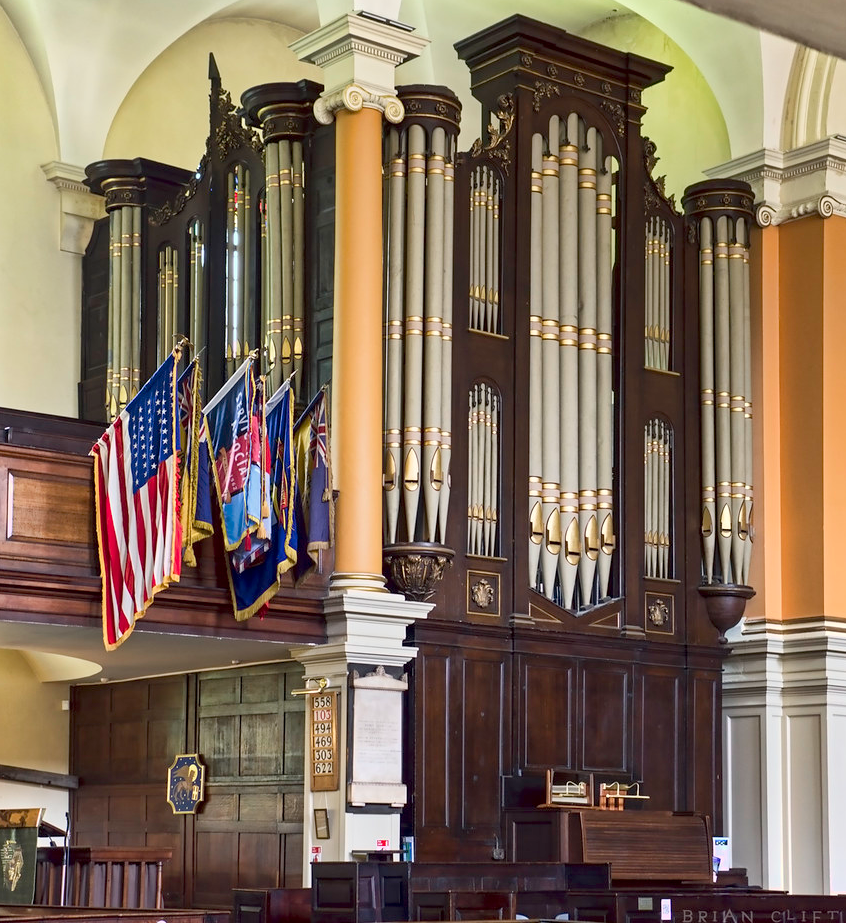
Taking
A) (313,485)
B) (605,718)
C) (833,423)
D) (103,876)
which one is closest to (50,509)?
(313,485)

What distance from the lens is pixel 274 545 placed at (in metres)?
11.9

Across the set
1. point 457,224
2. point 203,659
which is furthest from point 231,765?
point 457,224

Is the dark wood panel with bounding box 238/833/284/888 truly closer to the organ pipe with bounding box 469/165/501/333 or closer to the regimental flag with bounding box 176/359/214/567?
the regimental flag with bounding box 176/359/214/567

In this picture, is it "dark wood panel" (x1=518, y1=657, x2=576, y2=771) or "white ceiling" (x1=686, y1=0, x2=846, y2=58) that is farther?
"dark wood panel" (x1=518, y1=657, x2=576, y2=771)

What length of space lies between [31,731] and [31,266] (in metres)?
4.79

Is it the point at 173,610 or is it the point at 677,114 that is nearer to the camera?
the point at 173,610

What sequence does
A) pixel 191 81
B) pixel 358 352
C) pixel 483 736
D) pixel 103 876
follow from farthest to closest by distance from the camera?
1. pixel 191 81
2. pixel 483 736
3. pixel 358 352
4. pixel 103 876

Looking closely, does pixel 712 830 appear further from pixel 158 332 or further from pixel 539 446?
pixel 158 332

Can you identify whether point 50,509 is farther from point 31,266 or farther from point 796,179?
point 796,179

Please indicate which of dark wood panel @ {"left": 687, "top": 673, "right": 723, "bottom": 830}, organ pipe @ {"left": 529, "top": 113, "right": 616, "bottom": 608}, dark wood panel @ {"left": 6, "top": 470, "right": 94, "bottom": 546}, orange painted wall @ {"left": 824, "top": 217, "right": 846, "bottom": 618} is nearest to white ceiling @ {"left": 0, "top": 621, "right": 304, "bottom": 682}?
dark wood panel @ {"left": 6, "top": 470, "right": 94, "bottom": 546}

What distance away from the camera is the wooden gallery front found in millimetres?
12844

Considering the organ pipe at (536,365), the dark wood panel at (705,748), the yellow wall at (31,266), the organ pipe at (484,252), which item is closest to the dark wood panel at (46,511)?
the organ pipe at (484,252)

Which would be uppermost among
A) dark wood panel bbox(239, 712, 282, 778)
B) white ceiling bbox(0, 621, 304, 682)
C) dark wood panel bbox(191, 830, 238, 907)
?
white ceiling bbox(0, 621, 304, 682)

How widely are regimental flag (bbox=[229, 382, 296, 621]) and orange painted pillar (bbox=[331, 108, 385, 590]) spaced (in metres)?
0.77
